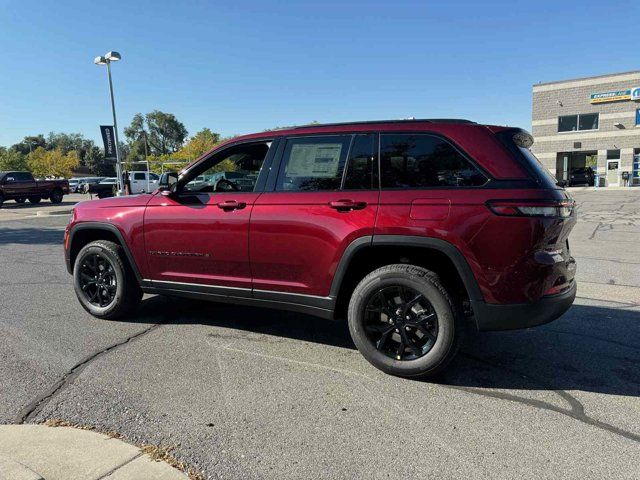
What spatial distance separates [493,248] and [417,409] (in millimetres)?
1209

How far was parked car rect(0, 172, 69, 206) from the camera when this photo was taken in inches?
1105

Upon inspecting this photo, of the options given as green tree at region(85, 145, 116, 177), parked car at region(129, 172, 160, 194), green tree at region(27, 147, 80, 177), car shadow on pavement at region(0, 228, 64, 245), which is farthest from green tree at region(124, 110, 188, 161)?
car shadow on pavement at region(0, 228, 64, 245)

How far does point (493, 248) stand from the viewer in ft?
11.0

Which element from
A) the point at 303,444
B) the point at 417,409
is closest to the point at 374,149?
the point at 417,409

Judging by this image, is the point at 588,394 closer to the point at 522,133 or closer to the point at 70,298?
the point at 522,133

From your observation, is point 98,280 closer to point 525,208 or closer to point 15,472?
point 15,472

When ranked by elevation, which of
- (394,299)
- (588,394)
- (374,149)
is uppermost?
(374,149)

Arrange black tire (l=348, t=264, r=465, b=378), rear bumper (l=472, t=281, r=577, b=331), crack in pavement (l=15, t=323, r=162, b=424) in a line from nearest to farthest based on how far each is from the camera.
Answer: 1. crack in pavement (l=15, t=323, r=162, b=424)
2. rear bumper (l=472, t=281, r=577, b=331)
3. black tire (l=348, t=264, r=465, b=378)

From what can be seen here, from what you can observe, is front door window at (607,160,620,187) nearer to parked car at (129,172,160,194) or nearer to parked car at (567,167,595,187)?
parked car at (567,167,595,187)

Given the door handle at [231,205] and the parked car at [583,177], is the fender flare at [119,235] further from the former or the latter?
the parked car at [583,177]

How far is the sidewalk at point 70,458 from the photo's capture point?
8.08 feet

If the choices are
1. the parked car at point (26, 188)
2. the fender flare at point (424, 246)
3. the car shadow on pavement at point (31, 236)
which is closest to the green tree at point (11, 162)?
the parked car at point (26, 188)

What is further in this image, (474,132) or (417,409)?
(474,132)

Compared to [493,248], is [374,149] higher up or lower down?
higher up
